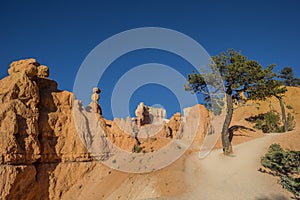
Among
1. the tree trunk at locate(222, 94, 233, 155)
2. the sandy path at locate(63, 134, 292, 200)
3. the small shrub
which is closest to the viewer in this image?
the sandy path at locate(63, 134, 292, 200)

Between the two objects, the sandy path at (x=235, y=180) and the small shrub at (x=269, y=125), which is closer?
the sandy path at (x=235, y=180)

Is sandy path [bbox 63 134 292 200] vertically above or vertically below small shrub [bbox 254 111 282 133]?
below

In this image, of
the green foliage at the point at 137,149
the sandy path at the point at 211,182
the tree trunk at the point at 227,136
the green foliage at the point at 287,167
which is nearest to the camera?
the green foliage at the point at 287,167

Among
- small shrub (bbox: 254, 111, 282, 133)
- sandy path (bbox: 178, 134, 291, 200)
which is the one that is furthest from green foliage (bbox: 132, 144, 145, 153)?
small shrub (bbox: 254, 111, 282, 133)

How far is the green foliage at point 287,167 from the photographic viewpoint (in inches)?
338

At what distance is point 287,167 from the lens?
10.8m

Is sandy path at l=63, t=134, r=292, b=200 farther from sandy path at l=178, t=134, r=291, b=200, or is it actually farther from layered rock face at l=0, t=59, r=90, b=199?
layered rock face at l=0, t=59, r=90, b=199

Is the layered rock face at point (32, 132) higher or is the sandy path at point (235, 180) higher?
the layered rock face at point (32, 132)

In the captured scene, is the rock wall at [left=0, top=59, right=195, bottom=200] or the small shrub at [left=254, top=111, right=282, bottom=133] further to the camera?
the small shrub at [left=254, top=111, right=282, bottom=133]

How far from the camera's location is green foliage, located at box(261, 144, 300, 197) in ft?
28.1

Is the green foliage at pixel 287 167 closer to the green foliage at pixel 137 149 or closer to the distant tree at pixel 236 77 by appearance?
the distant tree at pixel 236 77

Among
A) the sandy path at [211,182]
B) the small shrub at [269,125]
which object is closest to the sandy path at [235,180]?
the sandy path at [211,182]

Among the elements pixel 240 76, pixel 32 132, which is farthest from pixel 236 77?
pixel 32 132

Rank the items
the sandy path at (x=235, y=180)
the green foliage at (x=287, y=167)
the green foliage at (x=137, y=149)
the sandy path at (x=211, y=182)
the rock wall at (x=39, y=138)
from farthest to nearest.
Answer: the green foliage at (x=137, y=149) < the rock wall at (x=39, y=138) < the sandy path at (x=211, y=182) < the sandy path at (x=235, y=180) < the green foliage at (x=287, y=167)
